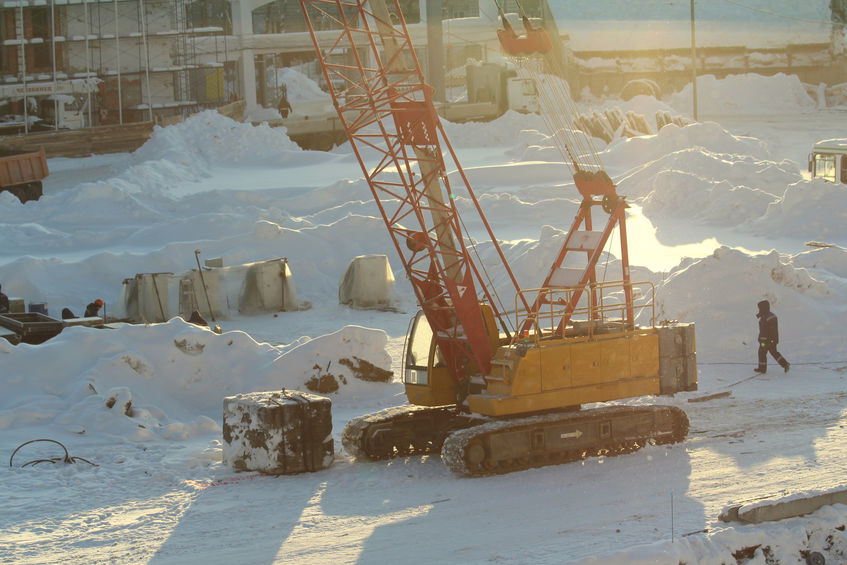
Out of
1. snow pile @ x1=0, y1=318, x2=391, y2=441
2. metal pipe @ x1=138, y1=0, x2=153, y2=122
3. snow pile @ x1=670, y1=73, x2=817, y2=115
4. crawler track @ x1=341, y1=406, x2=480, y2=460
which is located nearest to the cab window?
snow pile @ x1=0, y1=318, x2=391, y2=441

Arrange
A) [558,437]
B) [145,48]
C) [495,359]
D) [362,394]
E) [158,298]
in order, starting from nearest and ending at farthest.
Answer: [558,437] → [495,359] → [362,394] → [158,298] → [145,48]

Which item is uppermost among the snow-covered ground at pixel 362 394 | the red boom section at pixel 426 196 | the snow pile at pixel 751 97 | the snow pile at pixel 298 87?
the snow pile at pixel 298 87

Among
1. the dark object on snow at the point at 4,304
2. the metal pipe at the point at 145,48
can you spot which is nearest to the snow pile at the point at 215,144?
the metal pipe at the point at 145,48

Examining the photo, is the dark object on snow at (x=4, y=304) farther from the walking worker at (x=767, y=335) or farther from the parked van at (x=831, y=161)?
the parked van at (x=831, y=161)

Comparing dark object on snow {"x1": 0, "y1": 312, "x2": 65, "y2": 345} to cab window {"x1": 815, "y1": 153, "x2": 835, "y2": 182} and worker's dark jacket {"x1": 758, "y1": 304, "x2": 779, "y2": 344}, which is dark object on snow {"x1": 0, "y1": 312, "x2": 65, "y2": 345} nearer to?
worker's dark jacket {"x1": 758, "y1": 304, "x2": 779, "y2": 344}

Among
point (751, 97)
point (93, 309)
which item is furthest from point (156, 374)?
point (751, 97)

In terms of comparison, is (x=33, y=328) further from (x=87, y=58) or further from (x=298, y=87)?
(x=298, y=87)

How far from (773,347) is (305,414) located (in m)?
Answer: 7.50

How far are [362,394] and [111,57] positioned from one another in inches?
1606

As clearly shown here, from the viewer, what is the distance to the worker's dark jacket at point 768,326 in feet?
53.0

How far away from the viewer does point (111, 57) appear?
2064 inches

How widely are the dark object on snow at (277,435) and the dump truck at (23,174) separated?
82.6 ft

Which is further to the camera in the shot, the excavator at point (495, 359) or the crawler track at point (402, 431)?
the crawler track at point (402, 431)

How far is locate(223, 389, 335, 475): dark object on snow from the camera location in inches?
485
